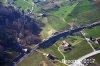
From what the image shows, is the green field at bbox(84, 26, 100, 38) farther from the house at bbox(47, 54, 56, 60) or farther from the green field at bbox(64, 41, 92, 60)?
the house at bbox(47, 54, 56, 60)

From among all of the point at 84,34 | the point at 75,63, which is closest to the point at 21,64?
the point at 75,63

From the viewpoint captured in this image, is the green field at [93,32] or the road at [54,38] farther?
the green field at [93,32]

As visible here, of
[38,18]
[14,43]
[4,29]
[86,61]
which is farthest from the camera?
[38,18]

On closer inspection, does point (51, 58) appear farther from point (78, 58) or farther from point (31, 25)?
point (31, 25)

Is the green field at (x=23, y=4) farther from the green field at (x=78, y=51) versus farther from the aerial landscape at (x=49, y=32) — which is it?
the green field at (x=78, y=51)

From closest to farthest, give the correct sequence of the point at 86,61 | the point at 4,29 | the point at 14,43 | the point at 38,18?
the point at 86,61, the point at 14,43, the point at 4,29, the point at 38,18

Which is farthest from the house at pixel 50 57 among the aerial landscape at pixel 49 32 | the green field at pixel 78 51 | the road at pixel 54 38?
the road at pixel 54 38

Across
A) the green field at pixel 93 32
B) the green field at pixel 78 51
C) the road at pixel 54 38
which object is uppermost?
the green field at pixel 93 32

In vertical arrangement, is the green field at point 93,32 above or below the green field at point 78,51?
above

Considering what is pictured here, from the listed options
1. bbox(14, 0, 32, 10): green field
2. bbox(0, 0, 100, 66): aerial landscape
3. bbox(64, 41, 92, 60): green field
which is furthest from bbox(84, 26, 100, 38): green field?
bbox(14, 0, 32, 10): green field
